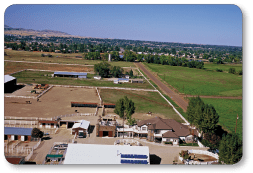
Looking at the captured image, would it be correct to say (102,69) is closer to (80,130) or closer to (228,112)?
(228,112)

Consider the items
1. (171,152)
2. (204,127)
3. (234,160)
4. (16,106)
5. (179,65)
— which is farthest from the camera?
(179,65)

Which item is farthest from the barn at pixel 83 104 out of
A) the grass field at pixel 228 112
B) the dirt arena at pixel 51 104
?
Result: the grass field at pixel 228 112

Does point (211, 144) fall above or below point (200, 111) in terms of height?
below

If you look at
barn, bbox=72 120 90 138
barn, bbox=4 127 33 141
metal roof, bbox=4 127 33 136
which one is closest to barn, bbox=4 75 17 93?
metal roof, bbox=4 127 33 136

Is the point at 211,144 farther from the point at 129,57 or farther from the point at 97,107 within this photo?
the point at 129,57

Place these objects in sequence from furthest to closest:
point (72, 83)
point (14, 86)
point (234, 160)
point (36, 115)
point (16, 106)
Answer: point (72, 83)
point (14, 86)
point (16, 106)
point (36, 115)
point (234, 160)

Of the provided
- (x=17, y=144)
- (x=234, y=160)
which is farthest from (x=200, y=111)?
(x=17, y=144)
